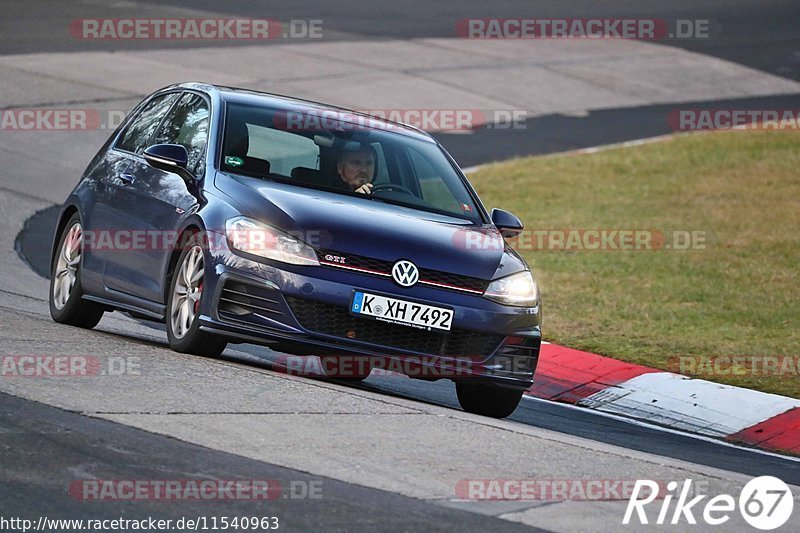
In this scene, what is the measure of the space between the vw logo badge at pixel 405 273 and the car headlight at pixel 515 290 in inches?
18.4

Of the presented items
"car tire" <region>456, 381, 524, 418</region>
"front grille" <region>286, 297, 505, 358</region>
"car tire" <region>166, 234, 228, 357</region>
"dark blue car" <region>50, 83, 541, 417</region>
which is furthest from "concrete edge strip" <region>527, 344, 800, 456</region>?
"car tire" <region>166, 234, 228, 357</region>

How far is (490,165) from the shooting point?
21.8 metres

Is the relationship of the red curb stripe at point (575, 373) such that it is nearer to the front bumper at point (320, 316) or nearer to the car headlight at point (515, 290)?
the car headlight at point (515, 290)

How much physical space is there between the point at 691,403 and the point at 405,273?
132 inches

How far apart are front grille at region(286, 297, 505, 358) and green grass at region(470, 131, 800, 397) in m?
3.57

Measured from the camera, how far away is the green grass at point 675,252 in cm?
1312

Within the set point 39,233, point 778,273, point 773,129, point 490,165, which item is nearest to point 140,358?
point 39,233

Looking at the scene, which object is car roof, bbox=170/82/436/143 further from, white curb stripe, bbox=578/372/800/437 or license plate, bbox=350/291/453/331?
white curb stripe, bbox=578/372/800/437

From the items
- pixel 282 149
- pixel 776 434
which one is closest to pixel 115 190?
pixel 282 149

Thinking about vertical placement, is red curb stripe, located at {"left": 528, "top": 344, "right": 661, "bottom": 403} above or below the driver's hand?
below

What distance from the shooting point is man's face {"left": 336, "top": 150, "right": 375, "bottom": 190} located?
31.6 feet

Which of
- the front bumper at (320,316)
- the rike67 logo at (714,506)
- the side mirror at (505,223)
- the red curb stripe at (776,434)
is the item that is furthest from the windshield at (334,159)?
the rike67 logo at (714,506)

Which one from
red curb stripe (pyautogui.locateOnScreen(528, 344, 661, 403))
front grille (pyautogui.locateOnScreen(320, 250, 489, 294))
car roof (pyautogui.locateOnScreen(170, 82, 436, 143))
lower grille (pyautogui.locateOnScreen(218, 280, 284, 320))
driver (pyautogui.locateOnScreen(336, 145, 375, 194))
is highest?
car roof (pyautogui.locateOnScreen(170, 82, 436, 143))

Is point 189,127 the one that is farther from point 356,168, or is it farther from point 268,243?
point 268,243
